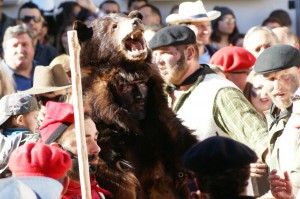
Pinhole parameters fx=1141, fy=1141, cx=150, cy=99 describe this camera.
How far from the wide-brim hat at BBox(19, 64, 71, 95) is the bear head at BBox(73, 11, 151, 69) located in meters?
1.47

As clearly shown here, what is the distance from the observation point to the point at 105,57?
7.03 m

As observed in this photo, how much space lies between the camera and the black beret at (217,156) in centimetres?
522

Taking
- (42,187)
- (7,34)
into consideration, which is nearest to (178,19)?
(7,34)

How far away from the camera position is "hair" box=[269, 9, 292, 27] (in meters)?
13.5

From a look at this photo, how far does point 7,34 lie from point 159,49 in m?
2.82

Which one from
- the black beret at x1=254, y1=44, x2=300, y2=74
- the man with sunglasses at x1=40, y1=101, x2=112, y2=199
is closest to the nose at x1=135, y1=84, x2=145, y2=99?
the man with sunglasses at x1=40, y1=101, x2=112, y2=199

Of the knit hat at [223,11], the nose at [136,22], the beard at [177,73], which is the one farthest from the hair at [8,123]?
the knit hat at [223,11]

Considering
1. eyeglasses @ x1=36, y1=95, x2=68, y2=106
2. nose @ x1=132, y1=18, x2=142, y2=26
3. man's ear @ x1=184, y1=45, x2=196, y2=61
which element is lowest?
eyeglasses @ x1=36, y1=95, x2=68, y2=106

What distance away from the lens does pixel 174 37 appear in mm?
8305

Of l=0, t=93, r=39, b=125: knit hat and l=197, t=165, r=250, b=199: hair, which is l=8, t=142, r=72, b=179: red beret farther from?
l=0, t=93, r=39, b=125: knit hat

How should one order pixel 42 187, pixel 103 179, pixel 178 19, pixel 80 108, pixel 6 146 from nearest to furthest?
pixel 42 187
pixel 80 108
pixel 103 179
pixel 6 146
pixel 178 19

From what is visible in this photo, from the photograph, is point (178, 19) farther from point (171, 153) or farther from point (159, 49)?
point (171, 153)

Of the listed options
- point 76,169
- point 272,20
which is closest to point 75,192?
point 76,169

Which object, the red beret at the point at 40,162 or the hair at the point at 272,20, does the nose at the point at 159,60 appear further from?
the hair at the point at 272,20
